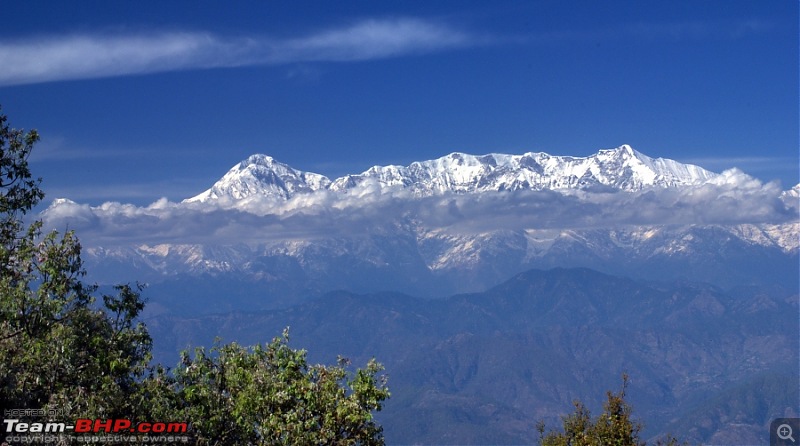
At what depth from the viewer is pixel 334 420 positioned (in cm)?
3127

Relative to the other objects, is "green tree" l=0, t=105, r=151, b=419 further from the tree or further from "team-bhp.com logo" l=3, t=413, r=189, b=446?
the tree

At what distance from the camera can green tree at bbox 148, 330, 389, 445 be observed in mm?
30734

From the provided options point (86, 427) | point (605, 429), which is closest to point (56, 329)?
point (86, 427)

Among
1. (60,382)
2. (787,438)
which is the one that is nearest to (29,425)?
(60,382)

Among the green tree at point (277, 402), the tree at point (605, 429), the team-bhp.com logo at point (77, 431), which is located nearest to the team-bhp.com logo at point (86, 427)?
the team-bhp.com logo at point (77, 431)

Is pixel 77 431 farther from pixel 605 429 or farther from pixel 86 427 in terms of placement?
pixel 605 429

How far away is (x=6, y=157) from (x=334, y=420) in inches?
705

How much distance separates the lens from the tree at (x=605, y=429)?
128ft

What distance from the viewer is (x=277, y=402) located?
3155cm

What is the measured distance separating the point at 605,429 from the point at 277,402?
17.0 m

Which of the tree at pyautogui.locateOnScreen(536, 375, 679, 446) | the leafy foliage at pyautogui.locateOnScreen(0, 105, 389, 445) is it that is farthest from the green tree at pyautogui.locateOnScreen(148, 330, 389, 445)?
the tree at pyautogui.locateOnScreen(536, 375, 679, 446)

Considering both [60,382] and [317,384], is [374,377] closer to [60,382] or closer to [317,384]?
[317,384]

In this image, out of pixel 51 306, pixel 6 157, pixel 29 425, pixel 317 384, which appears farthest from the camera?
pixel 6 157

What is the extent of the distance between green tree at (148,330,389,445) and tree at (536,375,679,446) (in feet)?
39.1
